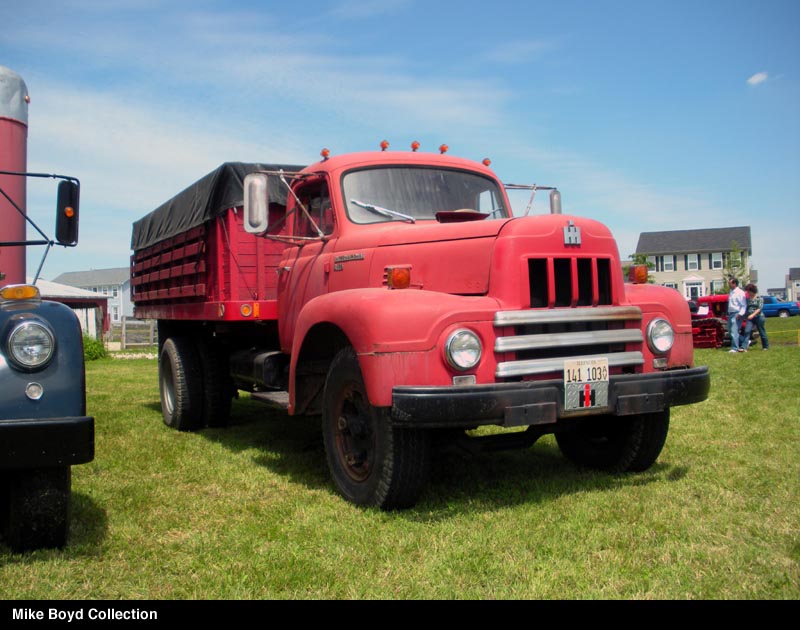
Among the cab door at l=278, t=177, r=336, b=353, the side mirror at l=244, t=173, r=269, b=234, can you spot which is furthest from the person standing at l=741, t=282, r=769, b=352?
the side mirror at l=244, t=173, r=269, b=234

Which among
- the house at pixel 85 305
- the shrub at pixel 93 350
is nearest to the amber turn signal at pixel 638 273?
the shrub at pixel 93 350

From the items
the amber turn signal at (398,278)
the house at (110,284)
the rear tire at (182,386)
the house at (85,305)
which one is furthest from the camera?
the house at (110,284)

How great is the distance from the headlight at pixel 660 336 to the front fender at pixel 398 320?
3.73ft

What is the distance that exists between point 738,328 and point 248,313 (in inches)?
522

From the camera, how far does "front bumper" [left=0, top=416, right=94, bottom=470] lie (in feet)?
10.5

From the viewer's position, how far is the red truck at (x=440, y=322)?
4.05 meters

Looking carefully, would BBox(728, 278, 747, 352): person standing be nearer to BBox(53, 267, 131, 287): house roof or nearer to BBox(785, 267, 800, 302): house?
BBox(53, 267, 131, 287): house roof

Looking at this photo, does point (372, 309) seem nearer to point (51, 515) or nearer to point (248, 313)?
point (51, 515)

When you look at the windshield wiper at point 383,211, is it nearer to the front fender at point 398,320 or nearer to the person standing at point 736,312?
the front fender at point 398,320

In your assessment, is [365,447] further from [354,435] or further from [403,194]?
[403,194]

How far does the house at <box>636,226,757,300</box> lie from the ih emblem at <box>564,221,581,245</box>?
201 feet
